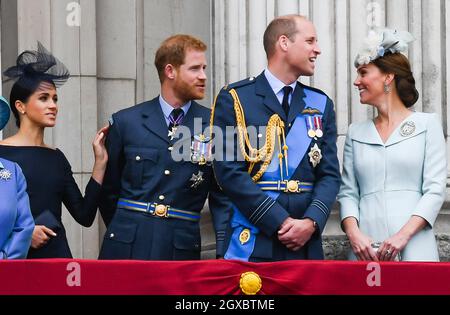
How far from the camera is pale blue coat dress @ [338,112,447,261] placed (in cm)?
743

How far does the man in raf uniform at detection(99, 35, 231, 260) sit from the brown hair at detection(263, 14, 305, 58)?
1.41ft

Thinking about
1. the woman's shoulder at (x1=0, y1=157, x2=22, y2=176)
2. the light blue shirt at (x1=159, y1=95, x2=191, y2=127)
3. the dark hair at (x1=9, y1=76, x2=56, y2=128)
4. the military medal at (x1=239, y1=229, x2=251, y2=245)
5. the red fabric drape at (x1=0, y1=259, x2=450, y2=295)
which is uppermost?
the dark hair at (x1=9, y1=76, x2=56, y2=128)

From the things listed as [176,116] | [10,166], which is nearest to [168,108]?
[176,116]

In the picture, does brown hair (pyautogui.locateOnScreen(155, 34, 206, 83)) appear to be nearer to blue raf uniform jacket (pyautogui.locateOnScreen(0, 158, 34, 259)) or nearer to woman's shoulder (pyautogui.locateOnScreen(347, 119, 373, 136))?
woman's shoulder (pyautogui.locateOnScreen(347, 119, 373, 136))

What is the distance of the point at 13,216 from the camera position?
6828 millimetres

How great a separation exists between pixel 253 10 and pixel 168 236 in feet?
6.20

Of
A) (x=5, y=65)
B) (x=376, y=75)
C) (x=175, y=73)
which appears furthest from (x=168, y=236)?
(x=5, y=65)

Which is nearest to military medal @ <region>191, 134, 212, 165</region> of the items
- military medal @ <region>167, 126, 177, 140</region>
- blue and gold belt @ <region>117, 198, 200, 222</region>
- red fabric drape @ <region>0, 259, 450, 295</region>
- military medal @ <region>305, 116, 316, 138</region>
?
military medal @ <region>167, 126, 177, 140</region>

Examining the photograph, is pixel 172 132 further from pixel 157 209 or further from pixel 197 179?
pixel 157 209

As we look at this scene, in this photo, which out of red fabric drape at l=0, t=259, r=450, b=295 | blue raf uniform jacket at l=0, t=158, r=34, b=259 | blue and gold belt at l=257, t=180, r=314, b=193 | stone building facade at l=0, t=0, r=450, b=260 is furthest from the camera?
stone building facade at l=0, t=0, r=450, b=260

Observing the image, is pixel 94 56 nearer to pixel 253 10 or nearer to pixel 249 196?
pixel 253 10

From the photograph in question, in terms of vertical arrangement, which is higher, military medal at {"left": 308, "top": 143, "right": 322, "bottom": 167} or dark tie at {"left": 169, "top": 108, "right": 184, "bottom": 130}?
dark tie at {"left": 169, "top": 108, "right": 184, "bottom": 130}

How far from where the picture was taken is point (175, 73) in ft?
25.7

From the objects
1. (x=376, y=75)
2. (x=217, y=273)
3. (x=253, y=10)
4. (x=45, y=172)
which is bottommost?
(x=217, y=273)
